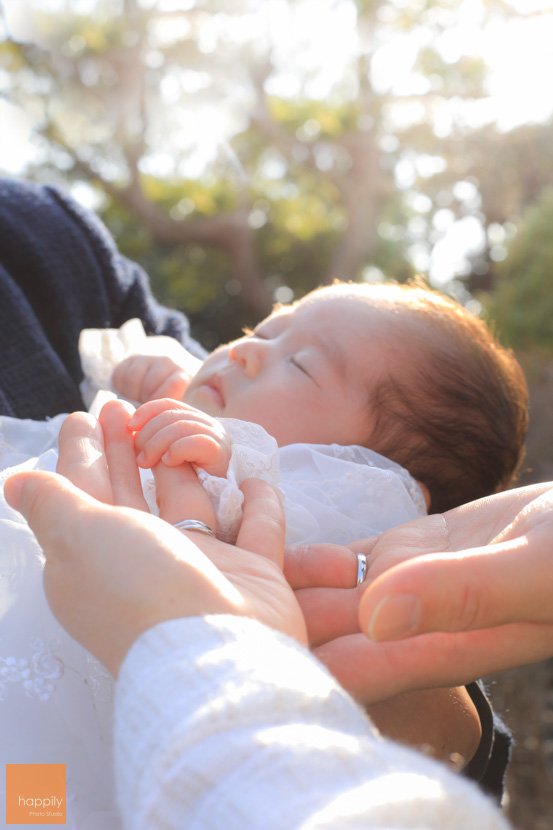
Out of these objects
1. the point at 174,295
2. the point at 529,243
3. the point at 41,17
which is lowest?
the point at 174,295

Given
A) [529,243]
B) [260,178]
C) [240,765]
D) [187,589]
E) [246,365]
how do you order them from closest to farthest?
[240,765] → [187,589] → [246,365] → [529,243] → [260,178]

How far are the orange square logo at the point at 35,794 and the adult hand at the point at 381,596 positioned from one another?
327 mm

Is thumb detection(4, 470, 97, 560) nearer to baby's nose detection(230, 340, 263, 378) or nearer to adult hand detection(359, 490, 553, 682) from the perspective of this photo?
adult hand detection(359, 490, 553, 682)

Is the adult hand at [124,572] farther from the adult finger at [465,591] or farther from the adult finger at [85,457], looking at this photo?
the adult finger at [465,591]

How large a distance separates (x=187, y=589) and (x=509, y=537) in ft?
1.28

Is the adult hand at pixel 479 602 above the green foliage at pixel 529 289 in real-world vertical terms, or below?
above

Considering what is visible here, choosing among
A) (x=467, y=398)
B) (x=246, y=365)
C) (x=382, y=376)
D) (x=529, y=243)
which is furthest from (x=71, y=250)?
(x=529, y=243)

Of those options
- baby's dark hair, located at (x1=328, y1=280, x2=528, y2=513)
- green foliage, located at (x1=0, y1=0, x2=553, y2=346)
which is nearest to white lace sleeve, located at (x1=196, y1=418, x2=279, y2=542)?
baby's dark hair, located at (x1=328, y1=280, x2=528, y2=513)

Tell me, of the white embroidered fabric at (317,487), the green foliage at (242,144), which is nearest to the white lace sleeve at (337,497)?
the white embroidered fabric at (317,487)

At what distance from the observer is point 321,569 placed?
95cm

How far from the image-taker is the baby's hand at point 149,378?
1637 millimetres

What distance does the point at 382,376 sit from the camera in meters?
1.56

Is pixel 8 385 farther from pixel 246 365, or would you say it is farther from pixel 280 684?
pixel 280 684

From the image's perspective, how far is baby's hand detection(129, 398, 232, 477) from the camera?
3.02ft
